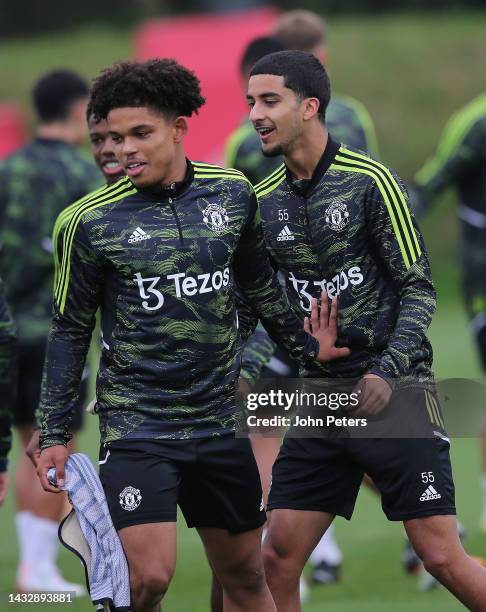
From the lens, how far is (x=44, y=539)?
805cm

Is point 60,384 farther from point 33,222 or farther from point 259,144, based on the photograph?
point 33,222

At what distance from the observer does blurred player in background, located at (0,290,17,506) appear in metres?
6.01

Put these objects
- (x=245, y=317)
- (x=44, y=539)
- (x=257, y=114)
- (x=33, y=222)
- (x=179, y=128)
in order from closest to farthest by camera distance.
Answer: (x=179, y=128)
(x=257, y=114)
(x=245, y=317)
(x=44, y=539)
(x=33, y=222)

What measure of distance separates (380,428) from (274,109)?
50.3 inches

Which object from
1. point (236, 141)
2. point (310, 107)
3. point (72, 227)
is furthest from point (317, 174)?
point (236, 141)

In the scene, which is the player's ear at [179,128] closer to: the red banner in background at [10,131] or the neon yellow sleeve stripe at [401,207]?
the neon yellow sleeve stripe at [401,207]

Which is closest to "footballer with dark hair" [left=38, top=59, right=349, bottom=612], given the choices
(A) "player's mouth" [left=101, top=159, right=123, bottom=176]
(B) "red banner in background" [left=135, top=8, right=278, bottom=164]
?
(A) "player's mouth" [left=101, top=159, right=123, bottom=176]

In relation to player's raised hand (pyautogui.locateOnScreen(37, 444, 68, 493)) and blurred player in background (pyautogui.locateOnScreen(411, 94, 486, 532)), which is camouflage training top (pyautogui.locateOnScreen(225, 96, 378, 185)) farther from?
player's raised hand (pyautogui.locateOnScreen(37, 444, 68, 493))

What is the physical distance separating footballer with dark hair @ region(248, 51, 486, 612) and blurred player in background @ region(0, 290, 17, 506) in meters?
1.15

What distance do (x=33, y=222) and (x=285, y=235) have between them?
2.85m

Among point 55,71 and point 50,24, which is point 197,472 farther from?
point 50,24

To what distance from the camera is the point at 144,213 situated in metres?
5.23

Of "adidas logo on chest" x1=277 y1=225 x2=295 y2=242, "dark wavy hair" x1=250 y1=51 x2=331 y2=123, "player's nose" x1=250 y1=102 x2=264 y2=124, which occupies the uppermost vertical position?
"dark wavy hair" x1=250 y1=51 x2=331 y2=123

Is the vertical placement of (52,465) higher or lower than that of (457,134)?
lower
